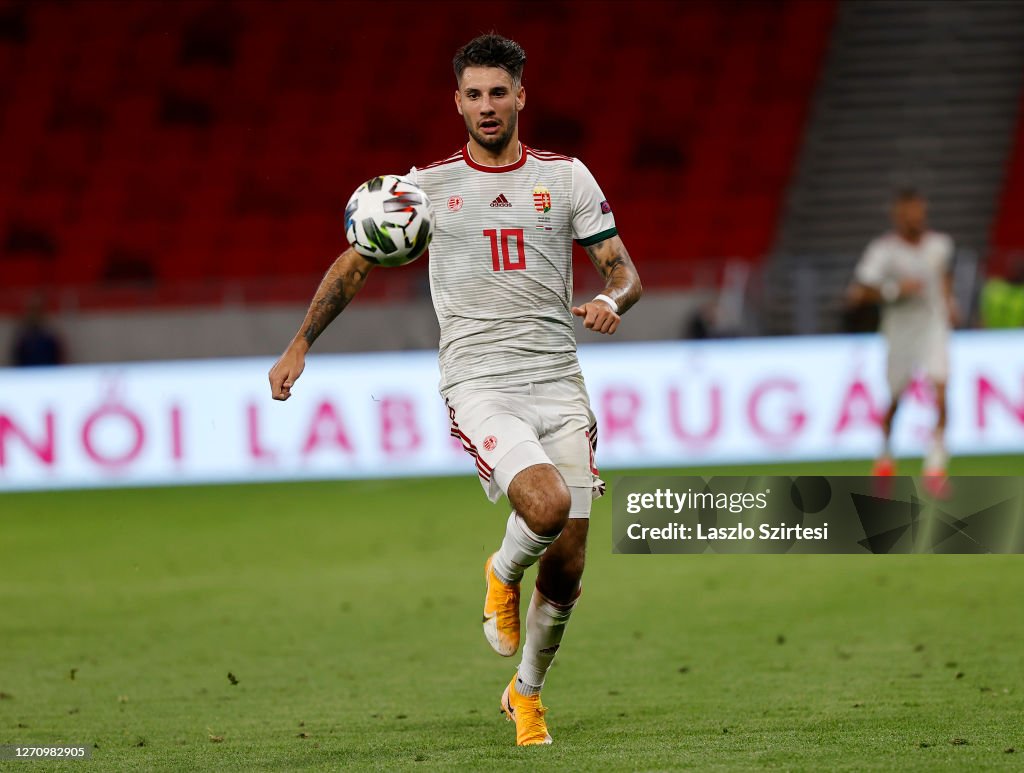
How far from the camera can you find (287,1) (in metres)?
23.7

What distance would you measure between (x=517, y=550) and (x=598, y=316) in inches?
32.7

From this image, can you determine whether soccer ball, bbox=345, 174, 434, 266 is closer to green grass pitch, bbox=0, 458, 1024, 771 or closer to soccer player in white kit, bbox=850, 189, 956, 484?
green grass pitch, bbox=0, 458, 1024, 771

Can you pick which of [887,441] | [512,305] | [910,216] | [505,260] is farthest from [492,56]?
[887,441]

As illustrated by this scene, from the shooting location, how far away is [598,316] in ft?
16.0

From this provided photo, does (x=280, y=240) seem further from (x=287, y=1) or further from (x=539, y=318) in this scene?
(x=539, y=318)

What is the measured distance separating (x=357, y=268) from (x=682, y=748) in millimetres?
1831

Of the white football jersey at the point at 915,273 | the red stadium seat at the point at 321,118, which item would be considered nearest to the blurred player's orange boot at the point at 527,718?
the white football jersey at the point at 915,273

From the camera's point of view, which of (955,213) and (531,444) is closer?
(531,444)

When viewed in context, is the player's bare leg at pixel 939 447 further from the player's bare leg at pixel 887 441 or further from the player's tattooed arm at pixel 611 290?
the player's tattooed arm at pixel 611 290

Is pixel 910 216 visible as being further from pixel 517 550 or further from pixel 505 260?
pixel 517 550

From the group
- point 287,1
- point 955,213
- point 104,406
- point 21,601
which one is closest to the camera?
point 21,601

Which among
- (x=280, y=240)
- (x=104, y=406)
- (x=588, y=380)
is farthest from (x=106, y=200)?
(x=588, y=380)

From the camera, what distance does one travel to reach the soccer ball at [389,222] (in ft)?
16.6

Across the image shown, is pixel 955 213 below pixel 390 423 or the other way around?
the other way around
